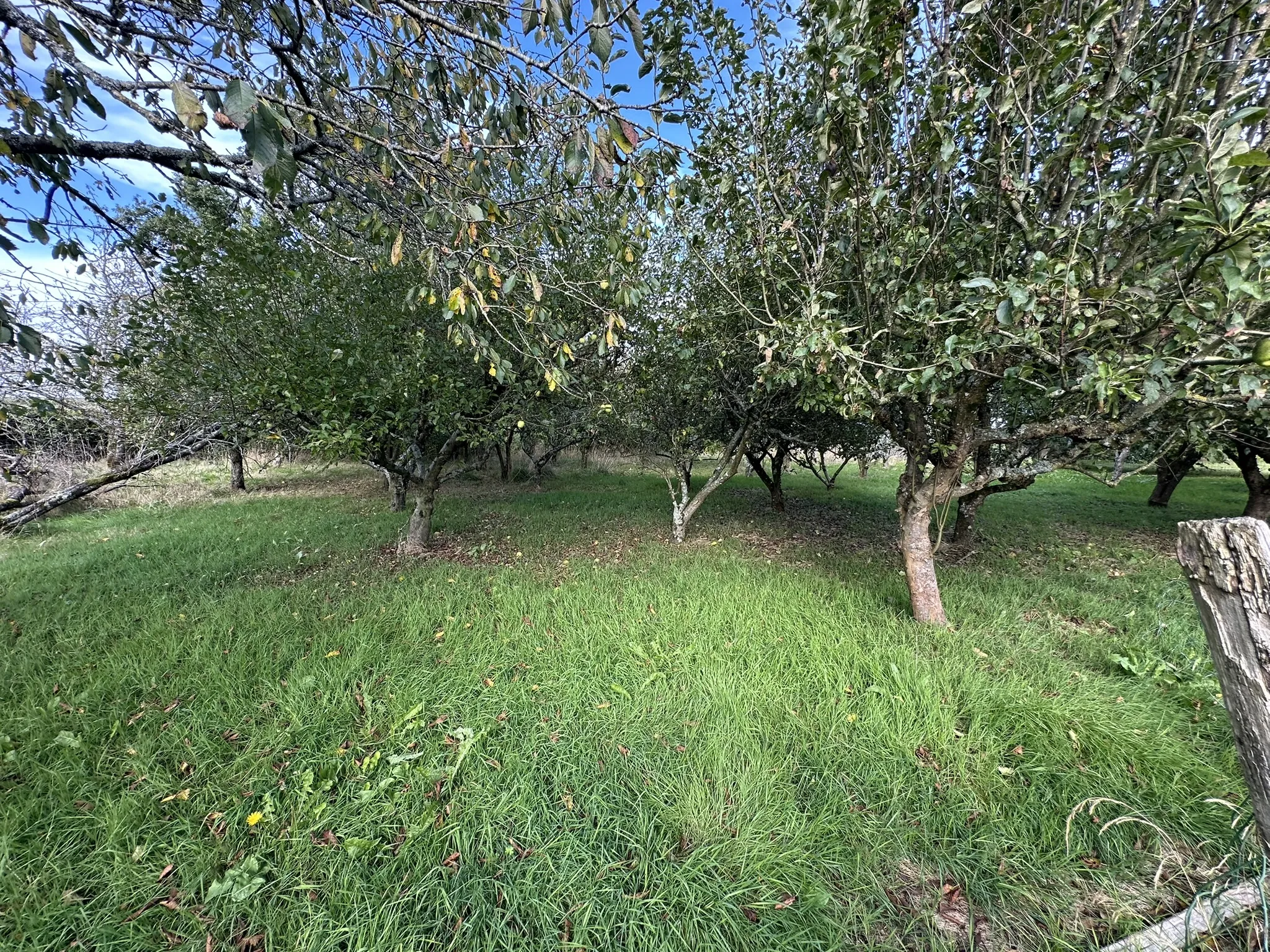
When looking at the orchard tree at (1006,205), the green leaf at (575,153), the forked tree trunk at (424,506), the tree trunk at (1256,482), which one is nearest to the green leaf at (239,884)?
the green leaf at (575,153)

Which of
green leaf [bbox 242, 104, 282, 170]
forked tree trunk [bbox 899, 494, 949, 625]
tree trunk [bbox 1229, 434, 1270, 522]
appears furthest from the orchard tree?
tree trunk [bbox 1229, 434, 1270, 522]

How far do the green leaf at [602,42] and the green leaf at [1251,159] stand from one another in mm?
2721

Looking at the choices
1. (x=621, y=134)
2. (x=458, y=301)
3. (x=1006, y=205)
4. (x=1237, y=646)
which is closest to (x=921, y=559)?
(x=1237, y=646)

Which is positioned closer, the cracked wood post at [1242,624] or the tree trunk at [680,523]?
the cracked wood post at [1242,624]

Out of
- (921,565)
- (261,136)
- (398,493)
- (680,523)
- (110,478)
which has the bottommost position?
(680,523)

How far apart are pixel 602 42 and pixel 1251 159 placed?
2.82 m

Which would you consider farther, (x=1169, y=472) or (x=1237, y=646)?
(x=1169, y=472)

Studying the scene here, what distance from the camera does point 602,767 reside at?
277 cm

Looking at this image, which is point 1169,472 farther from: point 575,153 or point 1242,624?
point 575,153

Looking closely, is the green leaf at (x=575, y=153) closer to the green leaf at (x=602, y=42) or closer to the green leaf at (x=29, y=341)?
the green leaf at (x=602, y=42)

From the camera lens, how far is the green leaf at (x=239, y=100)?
4.22 ft

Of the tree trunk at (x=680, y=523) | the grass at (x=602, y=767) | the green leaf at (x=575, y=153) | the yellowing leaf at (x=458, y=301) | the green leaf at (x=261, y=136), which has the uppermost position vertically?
the green leaf at (x=575, y=153)

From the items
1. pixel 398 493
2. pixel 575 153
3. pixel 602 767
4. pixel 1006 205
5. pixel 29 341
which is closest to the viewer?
pixel 575 153

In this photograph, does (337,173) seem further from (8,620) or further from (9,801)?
(8,620)
